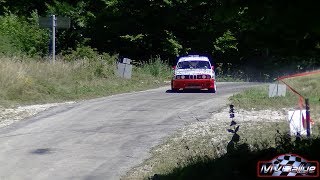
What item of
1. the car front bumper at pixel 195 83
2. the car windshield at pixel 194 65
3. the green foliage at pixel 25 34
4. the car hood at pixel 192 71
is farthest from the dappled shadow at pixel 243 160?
the green foliage at pixel 25 34

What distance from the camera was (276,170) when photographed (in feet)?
15.3

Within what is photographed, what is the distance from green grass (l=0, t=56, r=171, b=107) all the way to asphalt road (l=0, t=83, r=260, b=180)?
1788mm

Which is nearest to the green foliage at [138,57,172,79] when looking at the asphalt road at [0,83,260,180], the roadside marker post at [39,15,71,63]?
the roadside marker post at [39,15,71,63]

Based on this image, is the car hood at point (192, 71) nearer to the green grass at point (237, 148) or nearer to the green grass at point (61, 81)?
the green grass at point (61, 81)

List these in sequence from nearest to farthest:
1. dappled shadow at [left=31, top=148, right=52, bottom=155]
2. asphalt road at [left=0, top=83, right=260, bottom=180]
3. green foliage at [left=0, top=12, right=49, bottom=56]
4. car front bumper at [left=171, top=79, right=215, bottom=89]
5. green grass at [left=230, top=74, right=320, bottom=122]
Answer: asphalt road at [left=0, top=83, right=260, bottom=180], dappled shadow at [left=31, top=148, right=52, bottom=155], green grass at [left=230, top=74, right=320, bottom=122], car front bumper at [left=171, top=79, right=215, bottom=89], green foliage at [left=0, top=12, right=49, bottom=56]

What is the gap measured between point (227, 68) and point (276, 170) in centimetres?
3319

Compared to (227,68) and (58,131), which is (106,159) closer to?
(58,131)

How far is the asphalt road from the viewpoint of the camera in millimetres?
8617

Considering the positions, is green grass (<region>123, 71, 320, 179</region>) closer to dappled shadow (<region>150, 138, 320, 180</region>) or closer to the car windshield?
dappled shadow (<region>150, 138, 320, 180</region>)

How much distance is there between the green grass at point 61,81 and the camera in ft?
58.6

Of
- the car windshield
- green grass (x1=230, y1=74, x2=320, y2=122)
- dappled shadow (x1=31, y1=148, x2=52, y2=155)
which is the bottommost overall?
dappled shadow (x1=31, y1=148, x2=52, y2=155)

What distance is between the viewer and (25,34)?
3309 cm

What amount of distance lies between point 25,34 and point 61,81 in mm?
13315

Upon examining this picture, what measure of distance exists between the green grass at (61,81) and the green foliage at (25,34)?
274 inches
